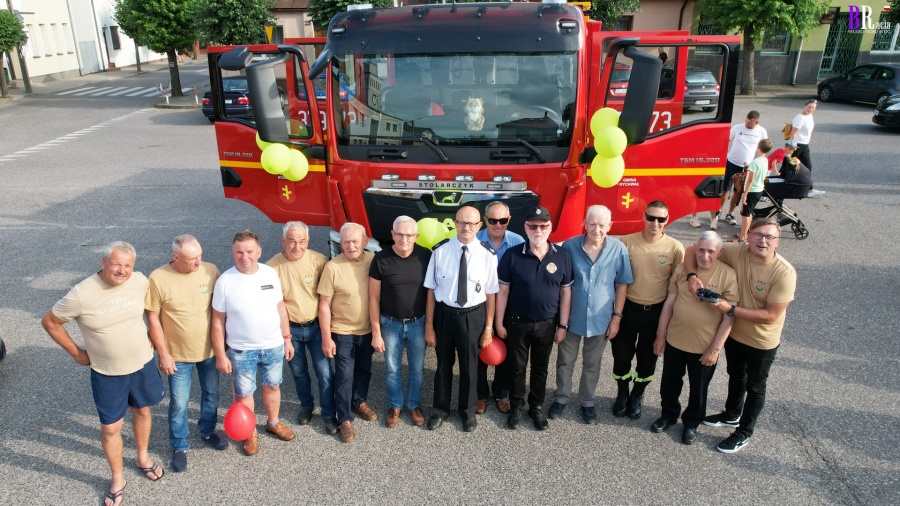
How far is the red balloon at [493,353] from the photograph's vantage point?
4719 mm

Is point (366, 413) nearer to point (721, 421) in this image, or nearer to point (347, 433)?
point (347, 433)

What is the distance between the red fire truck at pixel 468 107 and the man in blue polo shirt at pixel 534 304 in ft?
2.85

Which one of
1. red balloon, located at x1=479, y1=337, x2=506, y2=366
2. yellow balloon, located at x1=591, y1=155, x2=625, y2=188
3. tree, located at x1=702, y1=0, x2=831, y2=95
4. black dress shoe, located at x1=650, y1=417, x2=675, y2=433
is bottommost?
black dress shoe, located at x1=650, y1=417, x2=675, y2=433

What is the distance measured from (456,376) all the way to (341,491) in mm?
1727

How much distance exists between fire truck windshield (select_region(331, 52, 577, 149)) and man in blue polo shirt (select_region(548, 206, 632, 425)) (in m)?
1.11

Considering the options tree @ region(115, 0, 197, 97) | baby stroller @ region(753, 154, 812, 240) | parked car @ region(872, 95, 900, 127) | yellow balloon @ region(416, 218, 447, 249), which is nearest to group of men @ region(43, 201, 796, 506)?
yellow balloon @ region(416, 218, 447, 249)

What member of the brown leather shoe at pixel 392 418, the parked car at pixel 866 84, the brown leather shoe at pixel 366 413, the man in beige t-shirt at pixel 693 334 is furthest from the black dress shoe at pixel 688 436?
the parked car at pixel 866 84

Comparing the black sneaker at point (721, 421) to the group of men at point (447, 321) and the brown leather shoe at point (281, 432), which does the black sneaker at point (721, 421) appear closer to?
the group of men at point (447, 321)

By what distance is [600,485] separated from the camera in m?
4.17

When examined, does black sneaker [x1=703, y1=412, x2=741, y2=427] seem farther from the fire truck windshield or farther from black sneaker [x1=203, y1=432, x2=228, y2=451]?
black sneaker [x1=203, y1=432, x2=228, y2=451]

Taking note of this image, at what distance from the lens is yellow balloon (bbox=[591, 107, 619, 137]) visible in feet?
16.9

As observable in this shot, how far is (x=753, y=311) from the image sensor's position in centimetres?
417

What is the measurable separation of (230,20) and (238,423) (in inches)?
750

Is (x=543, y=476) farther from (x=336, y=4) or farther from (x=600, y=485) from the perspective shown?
(x=336, y=4)
